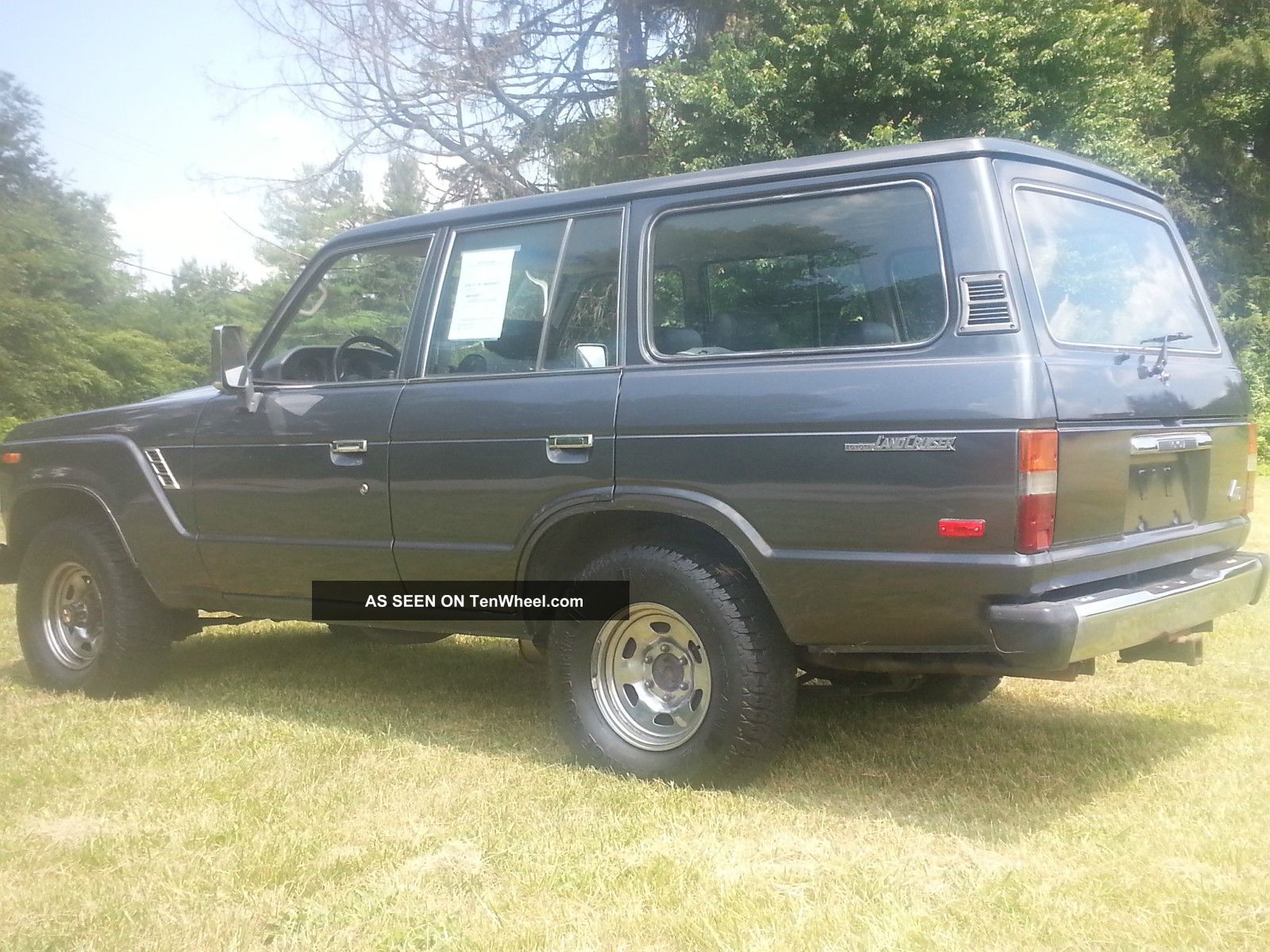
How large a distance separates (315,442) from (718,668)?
1853mm

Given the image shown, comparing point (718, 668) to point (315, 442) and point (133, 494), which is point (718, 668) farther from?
point (133, 494)

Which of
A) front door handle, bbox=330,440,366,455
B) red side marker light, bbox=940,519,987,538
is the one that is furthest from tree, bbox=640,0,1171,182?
red side marker light, bbox=940,519,987,538

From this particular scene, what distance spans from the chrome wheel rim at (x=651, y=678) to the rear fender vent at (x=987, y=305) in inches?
50.7

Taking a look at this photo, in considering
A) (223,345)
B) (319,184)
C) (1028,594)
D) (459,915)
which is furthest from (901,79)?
(459,915)

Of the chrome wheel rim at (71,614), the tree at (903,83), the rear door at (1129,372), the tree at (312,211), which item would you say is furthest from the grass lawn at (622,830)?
the tree at (312,211)

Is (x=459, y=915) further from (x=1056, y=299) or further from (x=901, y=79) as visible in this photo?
(x=901, y=79)

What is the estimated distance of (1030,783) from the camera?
12.3 ft

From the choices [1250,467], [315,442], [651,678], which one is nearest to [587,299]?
[315,442]

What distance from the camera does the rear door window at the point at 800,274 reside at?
134 inches

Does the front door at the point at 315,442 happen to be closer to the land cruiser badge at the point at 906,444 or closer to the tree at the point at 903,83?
the land cruiser badge at the point at 906,444

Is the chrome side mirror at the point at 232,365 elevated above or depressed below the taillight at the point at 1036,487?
above

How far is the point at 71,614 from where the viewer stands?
542cm

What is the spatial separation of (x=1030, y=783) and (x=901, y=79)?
1277 cm

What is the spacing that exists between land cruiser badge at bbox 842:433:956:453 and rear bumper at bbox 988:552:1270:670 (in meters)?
0.46
